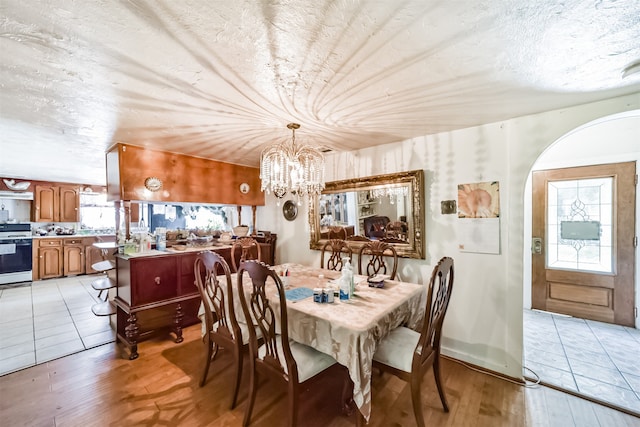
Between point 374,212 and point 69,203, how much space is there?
7.20m

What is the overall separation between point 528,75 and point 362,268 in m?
2.37

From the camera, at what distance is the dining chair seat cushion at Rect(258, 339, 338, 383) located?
5.06ft

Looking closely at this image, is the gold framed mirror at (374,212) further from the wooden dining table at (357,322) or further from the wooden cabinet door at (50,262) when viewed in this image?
the wooden cabinet door at (50,262)

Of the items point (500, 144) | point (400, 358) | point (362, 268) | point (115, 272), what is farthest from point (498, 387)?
point (115, 272)

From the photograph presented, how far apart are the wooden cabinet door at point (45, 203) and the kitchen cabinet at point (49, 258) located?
0.64 meters

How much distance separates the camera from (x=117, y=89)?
169 cm

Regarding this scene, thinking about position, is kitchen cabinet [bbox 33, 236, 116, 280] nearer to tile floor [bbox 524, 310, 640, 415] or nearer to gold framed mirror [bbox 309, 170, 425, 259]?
gold framed mirror [bbox 309, 170, 425, 259]

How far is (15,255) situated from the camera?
16.2 feet

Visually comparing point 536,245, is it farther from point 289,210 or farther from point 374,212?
point 289,210

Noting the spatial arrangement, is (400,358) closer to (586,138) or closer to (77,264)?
(586,138)

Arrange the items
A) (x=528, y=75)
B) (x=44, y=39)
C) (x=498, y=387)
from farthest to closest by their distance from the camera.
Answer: (x=498, y=387), (x=528, y=75), (x=44, y=39)

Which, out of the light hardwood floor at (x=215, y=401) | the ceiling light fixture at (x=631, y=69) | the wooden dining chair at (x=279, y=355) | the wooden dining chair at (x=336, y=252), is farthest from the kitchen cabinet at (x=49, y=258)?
the ceiling light fixture at (x=631, y=69)

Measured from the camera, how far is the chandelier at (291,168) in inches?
86.0

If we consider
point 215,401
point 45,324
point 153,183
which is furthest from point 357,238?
point 45,324
